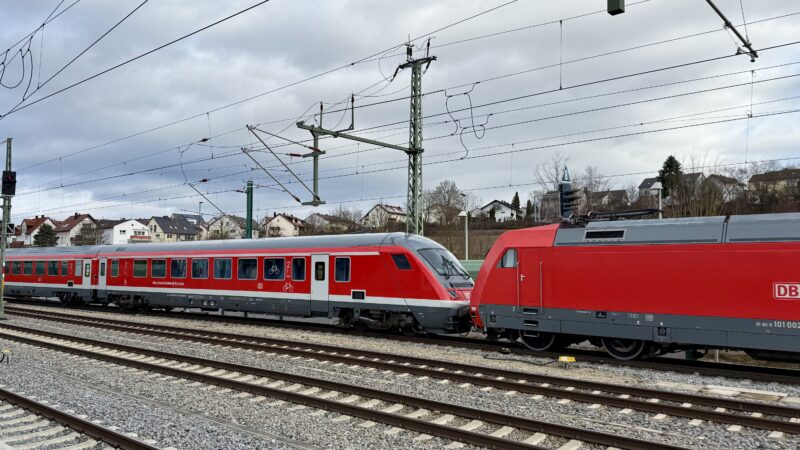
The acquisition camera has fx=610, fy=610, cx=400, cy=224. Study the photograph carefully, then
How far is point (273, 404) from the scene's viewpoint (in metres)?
9.68

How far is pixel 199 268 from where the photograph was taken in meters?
23.7

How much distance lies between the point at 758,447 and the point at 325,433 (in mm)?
5351

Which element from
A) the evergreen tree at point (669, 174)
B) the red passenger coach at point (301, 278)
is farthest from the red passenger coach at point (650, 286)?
the evergreen tree at point (669, 174)

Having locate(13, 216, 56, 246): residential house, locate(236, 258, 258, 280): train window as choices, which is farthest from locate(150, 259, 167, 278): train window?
locate(13, 216, 56, 246): residential house

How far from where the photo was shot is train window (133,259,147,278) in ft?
86.7

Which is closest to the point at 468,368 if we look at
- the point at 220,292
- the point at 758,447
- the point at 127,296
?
the point at 758,447

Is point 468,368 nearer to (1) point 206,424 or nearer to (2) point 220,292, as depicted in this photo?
(1) point 206,424

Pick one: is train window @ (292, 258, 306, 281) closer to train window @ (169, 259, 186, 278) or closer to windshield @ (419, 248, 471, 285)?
windshield @ (419, 248, 471, 285)

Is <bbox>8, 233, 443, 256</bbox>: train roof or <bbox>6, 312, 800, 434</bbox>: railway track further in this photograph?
<bbox>8, 233, 443, 256</bbox>: train roof

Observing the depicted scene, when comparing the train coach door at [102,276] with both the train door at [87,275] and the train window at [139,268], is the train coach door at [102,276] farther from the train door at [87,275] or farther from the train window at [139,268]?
the train window at [139,268]

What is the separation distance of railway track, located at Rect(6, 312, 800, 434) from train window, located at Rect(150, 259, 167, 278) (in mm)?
10800

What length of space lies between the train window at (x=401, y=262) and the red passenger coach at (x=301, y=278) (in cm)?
3

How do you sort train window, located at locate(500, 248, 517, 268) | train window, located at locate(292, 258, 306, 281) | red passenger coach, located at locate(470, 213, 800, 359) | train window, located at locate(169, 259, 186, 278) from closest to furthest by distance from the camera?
red passenger coach, located at locate(470, 213, 800, 359) → train window, located at locate(500, 248, 517, 268) → train window, located at locate(292, 258, 306, 281) → train window, located at locate(169, 259, 186, 278)

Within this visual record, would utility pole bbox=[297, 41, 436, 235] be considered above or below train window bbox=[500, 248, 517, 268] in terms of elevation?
above
